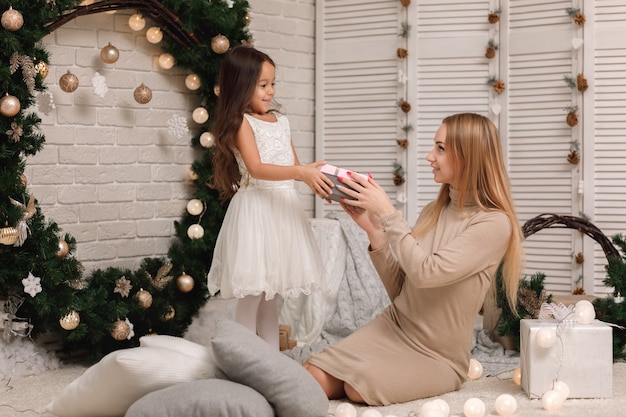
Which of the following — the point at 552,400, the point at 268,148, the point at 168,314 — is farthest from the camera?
the point at 168,314

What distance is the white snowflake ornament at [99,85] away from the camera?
3717 mm

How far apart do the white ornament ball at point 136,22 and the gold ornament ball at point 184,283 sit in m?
1.14

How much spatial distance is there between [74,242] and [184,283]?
1.93ft

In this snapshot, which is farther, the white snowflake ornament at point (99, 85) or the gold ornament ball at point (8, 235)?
the white snowflake ornament at point (99, 85)

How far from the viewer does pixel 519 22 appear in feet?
14.9

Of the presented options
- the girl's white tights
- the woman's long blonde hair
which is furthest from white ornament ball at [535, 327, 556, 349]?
the girl's white tights

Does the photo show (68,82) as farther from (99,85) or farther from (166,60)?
(166,60)

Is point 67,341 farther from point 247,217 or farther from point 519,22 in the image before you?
point 519,22

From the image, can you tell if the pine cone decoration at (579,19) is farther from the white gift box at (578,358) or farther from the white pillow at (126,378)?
the white pillow at (126,378)

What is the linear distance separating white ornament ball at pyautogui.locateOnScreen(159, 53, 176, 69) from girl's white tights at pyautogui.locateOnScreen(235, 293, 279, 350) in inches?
48.9

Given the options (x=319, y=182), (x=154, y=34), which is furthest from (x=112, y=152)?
(x=319, y=182)

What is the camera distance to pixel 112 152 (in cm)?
390

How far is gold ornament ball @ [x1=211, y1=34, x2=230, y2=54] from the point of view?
3941 millimetres

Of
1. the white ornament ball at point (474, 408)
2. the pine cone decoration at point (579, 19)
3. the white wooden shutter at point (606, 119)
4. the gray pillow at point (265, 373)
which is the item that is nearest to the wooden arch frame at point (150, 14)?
the gray pillow at point (265, 373)
